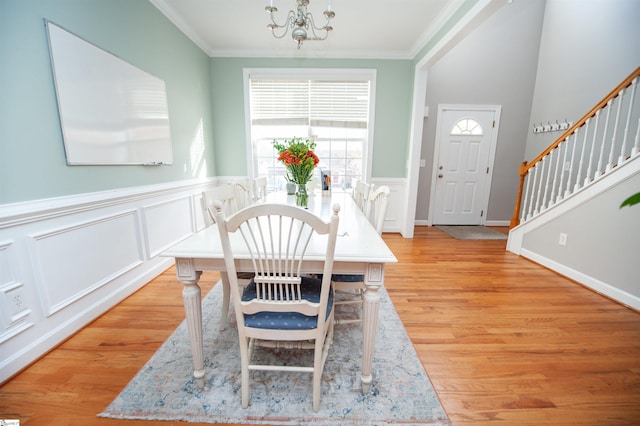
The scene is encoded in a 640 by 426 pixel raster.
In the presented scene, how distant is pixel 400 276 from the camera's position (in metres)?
2.62

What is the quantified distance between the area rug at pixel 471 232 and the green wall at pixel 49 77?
421 centimetres

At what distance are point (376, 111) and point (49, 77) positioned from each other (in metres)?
3.57

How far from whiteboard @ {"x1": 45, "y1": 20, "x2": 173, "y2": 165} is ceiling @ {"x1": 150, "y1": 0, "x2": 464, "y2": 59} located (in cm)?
100

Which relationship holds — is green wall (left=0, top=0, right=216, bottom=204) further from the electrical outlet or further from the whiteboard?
the electrical outlet

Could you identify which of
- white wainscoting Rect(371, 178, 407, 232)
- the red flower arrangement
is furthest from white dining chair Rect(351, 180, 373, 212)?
white wainscoting Rect(371, 178, 407, 232)

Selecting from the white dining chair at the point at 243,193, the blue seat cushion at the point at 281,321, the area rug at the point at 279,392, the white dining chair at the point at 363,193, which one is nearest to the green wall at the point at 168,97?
the white dining chair at the point at 243,193

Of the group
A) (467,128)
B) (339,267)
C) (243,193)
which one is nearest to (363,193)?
(243,193)

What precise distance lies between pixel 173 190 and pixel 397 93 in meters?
3.41

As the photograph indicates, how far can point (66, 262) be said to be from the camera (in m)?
1.65

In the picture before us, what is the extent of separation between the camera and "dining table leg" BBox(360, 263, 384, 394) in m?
1.14

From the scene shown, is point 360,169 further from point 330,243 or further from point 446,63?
point 330,243

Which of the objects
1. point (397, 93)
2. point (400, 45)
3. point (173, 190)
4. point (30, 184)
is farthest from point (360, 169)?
point (30, 184)

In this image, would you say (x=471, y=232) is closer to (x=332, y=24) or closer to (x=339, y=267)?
(x=332, y=24)

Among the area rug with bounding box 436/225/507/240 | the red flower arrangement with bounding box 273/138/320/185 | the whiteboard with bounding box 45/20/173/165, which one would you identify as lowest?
the area rug with bounding box 436/225/507/240
